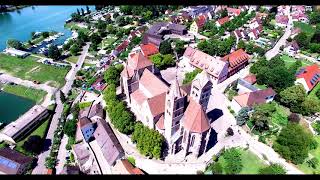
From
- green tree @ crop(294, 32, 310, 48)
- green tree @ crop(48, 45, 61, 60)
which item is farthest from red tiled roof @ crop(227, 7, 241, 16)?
green tree @ crop(48, 45, 61, 60)

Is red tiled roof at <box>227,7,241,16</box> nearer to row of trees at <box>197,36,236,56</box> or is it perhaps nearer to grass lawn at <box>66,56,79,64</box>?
row of trees at <box>197,36,236,56</box>

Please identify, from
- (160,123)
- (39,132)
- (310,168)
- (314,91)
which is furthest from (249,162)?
(39,132)

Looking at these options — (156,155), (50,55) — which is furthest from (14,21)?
(156,155)

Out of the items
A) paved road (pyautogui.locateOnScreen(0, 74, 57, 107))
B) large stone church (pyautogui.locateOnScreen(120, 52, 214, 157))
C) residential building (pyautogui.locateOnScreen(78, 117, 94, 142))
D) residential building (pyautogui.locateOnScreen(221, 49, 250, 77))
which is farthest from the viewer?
residential building (pyautogui.locateOnScreen(221, 49, 250, 77))

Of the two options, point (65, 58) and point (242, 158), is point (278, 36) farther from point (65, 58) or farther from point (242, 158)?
point (65, 58)

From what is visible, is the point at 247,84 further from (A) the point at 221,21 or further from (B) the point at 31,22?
(B) the point at 31,22

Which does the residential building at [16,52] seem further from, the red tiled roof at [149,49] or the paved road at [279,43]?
the paved road at [279,43]

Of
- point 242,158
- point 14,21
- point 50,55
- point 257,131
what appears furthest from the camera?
point 14,21
